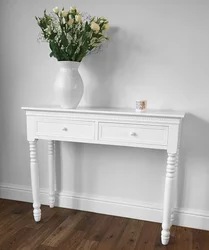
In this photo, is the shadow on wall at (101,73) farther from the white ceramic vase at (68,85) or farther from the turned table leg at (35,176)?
the turned table leg at (35,176)

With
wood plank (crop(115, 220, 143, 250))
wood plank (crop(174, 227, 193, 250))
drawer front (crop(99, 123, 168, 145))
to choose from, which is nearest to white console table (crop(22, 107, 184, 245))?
drawer front (crop(99, 123, 168, 145))

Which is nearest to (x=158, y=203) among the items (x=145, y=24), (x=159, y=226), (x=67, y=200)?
(x=159, y=226)

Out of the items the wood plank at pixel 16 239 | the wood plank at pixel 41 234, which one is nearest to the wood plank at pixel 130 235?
the wood plank at pixel 41 234

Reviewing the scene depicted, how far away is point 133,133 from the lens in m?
1.67

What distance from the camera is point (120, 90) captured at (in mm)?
2014

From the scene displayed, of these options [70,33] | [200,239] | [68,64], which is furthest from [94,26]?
[200,239]

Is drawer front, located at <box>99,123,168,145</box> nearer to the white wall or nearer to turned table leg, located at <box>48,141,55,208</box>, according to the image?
the white wall

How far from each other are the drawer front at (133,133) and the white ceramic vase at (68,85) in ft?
0.91

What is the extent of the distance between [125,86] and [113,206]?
37.8 inches

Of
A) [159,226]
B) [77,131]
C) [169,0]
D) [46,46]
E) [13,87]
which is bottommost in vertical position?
[159,226]

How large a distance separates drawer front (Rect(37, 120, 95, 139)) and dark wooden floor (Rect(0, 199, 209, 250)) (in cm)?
69

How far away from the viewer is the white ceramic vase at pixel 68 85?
1788 mm

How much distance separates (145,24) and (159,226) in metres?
1.49

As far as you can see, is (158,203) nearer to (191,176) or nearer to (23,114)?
(191,176)
